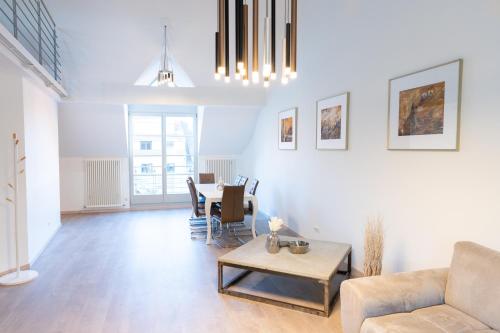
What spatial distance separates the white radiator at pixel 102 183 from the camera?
23.4ft

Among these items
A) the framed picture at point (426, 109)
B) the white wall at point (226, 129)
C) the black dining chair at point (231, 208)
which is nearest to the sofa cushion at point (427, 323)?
the framed picture at point (426, 109)

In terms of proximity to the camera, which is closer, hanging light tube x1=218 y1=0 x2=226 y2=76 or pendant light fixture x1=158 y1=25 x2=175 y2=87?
hanging light tube x1=218 y1=0 x2=226 y2=76

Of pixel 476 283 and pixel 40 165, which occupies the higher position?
pixel 40 165

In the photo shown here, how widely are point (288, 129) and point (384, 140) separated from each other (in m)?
2.40

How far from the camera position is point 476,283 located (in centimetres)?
200

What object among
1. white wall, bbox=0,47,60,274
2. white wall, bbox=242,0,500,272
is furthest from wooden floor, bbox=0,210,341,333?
white wall, bbox=242,0,500,272

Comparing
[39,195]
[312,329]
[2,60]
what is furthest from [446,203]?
[39,195]

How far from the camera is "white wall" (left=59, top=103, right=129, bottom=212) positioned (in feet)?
20.7

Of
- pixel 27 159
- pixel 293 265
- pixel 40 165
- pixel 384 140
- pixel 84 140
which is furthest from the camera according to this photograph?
pixel 84 140

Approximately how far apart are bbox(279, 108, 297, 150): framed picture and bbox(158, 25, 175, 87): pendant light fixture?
1934 millimetres

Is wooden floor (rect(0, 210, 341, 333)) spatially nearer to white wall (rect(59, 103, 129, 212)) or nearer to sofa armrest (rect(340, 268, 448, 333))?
sofa armrest (rect(340, 268, 448, 333))

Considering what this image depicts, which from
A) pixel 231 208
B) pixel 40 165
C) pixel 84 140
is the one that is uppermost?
pixel 84 140

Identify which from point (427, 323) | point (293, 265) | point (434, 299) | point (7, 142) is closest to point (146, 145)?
A: point (7, 142)

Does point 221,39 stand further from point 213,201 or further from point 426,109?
point 213,201
